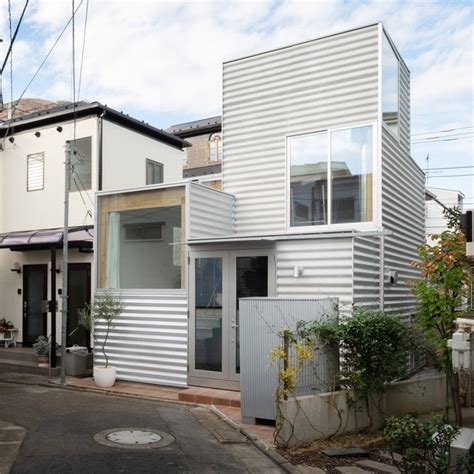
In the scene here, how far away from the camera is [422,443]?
179 inches

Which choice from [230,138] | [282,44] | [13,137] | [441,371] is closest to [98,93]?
[13,137]

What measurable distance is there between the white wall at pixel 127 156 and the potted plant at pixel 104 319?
3730 millimetres

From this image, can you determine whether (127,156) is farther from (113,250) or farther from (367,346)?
(367,346)

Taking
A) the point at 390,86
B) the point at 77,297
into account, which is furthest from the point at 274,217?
the point at 77,297

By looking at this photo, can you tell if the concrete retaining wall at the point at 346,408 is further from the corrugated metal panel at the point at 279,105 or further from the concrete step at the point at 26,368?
the concrete step at the point at 26,368

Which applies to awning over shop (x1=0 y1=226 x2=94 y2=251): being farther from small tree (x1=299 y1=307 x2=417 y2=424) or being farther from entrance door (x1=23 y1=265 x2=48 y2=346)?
small tree (x1=299 y1=307 x2=417 y2=424)

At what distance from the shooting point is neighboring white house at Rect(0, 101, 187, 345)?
12.5m

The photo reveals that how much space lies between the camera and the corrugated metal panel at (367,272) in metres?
8.26

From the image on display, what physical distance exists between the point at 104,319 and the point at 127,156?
17.1ft

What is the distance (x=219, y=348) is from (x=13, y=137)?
908 centimetres

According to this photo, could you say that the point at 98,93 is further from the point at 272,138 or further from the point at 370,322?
the point at 370,322

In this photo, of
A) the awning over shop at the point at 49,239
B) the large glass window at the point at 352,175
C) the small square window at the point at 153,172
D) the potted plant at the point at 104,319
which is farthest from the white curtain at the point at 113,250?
the large glass window at the point at 352,175

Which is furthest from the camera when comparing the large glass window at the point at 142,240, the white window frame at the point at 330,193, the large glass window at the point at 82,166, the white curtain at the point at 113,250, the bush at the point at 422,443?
the large glass window at the point at 82,166

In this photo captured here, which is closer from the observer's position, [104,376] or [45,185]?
[104,376]
